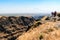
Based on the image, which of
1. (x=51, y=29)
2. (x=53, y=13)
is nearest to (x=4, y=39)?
(x=53, y=13)

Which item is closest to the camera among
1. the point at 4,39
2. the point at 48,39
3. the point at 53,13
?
the point at 48,39

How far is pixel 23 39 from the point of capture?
624 inches

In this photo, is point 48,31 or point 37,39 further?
point 48,31

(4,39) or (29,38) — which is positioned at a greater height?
(29,38)

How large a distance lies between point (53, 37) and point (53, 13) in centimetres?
2071

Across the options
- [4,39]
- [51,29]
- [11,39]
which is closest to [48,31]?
[51,29]

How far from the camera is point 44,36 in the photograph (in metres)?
15.1

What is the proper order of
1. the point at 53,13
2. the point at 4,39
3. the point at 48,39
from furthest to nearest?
the point at 4,39 → the point at 53,13 → the point at 48,39

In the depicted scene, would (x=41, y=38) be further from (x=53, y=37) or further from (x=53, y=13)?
(x=53, y=13)

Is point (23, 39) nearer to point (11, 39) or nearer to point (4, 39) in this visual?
point (11, 39)

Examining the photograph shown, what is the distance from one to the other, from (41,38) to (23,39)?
2.14m

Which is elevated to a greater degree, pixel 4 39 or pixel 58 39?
pixel 58 39

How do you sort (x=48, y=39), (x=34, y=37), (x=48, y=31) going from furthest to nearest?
1. (x=48, y=31)
2. (x=34, y=37)
3. (x=48, y=39)

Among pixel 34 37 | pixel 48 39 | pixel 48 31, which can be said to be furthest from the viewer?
pixel 48 31
